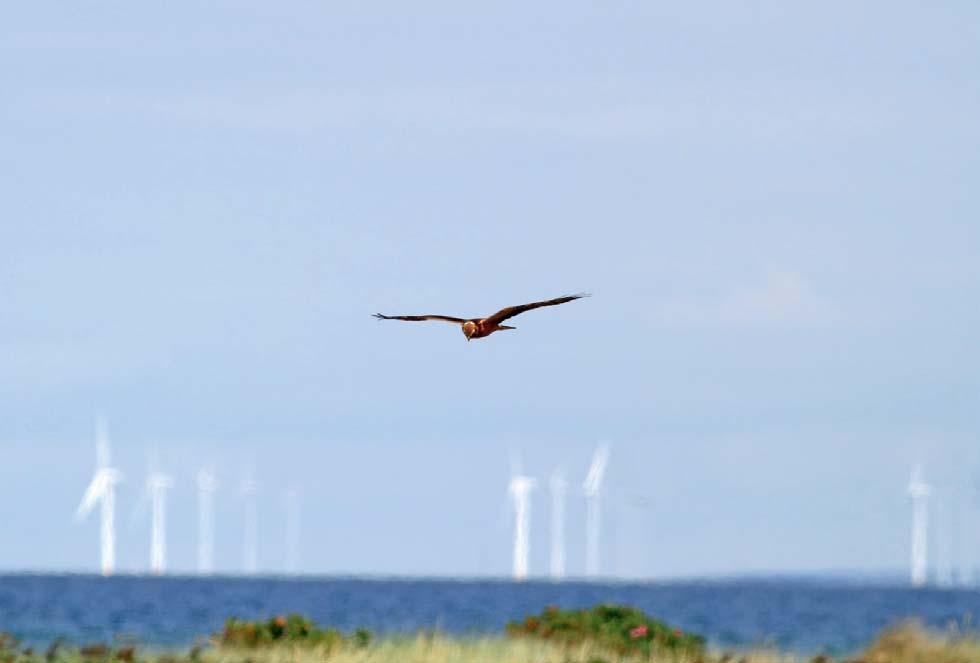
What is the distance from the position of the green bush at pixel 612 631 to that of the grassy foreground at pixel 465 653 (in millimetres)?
232

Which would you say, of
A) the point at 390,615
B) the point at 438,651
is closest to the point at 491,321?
the point at 438,651

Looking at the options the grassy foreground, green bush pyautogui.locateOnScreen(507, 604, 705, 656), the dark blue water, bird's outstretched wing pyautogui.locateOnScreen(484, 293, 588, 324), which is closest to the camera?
bird's outstretched wing pyautogui.locateOnScreen(484, 293, 588, 324)

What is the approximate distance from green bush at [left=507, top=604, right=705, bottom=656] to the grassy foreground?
9.2 inches

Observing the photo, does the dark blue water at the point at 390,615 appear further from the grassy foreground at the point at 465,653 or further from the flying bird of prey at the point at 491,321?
the flying bird of prey at the point at 491,321

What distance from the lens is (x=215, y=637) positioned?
32.9 m

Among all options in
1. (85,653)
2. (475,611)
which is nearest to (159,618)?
(475,611)

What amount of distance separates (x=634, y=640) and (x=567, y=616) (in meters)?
2.19

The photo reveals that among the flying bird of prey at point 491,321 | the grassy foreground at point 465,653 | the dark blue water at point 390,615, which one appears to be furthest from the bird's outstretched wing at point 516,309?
the dark blue water at point 390,615

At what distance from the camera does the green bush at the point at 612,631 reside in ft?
112

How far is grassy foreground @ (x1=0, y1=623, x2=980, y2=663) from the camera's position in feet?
92.5

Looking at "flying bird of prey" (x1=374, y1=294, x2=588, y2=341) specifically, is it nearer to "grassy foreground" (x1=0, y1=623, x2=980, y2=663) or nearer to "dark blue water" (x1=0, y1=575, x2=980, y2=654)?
"grassy foreground" (x1=0, y1=623, x2=980, y2=663)

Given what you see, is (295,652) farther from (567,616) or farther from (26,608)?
(26,608)

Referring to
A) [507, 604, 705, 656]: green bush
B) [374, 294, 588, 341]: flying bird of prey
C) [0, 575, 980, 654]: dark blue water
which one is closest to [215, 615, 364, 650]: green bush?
[507, 604, 705, 656]: green bush

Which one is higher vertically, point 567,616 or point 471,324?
point 471,324
